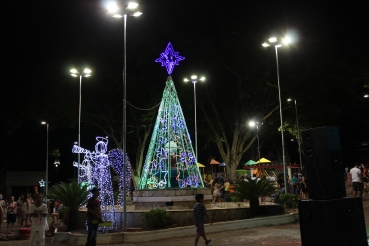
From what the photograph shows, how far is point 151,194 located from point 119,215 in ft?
6.68

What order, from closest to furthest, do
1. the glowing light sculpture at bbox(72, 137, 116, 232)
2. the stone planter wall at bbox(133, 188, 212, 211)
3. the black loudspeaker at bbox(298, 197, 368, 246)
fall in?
the black loudspeaker at bbox(298, 197, 368, 246) → the stone planter wall at bbox(133, 188, 212, 211) → the glowing light sculpture at bbox(72, 137, 116, 232)

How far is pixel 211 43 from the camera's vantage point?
30.1 meters

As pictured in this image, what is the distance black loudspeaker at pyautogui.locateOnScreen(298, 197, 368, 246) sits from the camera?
17.9 ft

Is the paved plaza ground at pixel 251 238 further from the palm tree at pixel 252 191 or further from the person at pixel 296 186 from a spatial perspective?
the person at pixel 296 186

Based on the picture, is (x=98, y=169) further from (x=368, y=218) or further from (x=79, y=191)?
(x=368, y=218)

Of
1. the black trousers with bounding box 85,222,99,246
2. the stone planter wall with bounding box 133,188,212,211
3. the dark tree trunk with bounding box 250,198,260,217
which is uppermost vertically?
the stone planter wall with bounding box 133,188,212,211

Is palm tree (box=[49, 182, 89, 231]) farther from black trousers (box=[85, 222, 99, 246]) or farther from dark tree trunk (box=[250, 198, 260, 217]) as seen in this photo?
dark tree trunk (box=[250, 198, 260, 217])

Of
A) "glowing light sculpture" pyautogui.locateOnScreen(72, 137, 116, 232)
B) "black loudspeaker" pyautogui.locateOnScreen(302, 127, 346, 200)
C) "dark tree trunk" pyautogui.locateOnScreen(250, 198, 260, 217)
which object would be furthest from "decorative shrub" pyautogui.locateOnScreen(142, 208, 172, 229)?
"black loudspeaker" pyautogui.locateOnScreen(302, 127, 346, 200)

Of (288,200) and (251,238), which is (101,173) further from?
(251,238)

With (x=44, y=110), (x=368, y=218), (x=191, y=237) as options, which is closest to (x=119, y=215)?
(x=191, y=237)

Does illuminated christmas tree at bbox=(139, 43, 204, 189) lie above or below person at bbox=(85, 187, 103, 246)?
above

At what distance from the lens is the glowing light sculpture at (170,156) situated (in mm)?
18578

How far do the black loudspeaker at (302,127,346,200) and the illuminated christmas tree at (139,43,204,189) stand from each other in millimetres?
12710

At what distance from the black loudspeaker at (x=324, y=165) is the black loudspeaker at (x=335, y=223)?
17 cm
